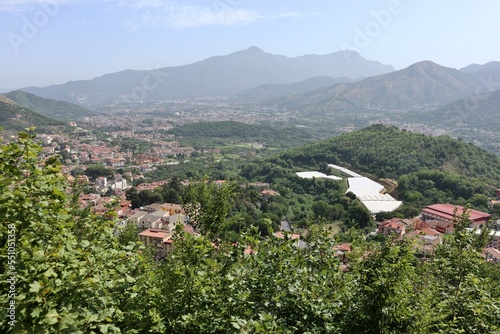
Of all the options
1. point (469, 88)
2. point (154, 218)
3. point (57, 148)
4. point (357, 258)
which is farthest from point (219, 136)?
point (469, 88)

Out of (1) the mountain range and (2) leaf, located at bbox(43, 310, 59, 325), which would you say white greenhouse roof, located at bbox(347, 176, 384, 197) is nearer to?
(2) leaf, located at bbox(43, 310, 59, 325)

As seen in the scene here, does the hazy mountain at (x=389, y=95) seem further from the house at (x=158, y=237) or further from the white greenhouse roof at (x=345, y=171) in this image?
the house at (x=158, y=237)

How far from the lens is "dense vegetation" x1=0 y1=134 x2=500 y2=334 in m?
1.92

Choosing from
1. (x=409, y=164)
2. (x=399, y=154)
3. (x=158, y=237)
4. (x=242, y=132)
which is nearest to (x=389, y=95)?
(x=242, y=132)

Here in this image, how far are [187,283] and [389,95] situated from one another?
658 feet

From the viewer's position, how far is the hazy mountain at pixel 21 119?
6771cm

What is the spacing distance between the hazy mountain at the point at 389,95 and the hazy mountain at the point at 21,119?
11341 centimetres

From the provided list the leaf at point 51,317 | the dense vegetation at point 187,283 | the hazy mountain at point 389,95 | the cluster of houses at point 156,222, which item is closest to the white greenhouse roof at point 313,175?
the cluster of houses at point 156,222

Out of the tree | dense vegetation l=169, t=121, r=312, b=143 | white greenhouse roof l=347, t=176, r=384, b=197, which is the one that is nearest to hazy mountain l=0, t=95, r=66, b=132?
dense vegetation l=169, t=121, r=312, b=143

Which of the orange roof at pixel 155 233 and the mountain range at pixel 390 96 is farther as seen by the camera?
the mountain range at pixel 390 96

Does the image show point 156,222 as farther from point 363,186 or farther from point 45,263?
point 45,263

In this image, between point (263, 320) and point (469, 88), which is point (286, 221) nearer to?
point (263, 320)

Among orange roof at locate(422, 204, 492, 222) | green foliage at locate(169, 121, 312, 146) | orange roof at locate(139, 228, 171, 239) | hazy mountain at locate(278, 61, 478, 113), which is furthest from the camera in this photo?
hazy mountain at locate(278, 61, 478, 113)

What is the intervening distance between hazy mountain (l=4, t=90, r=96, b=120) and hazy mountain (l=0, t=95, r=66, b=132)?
130 ft
